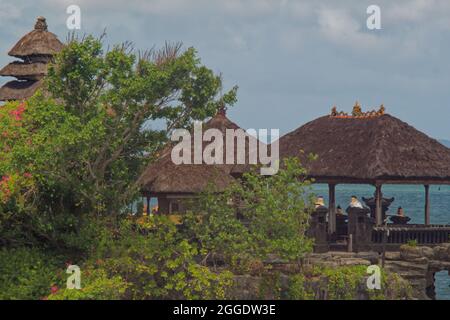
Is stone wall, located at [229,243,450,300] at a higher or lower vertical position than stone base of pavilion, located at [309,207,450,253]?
lower

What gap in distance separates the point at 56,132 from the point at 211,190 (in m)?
5.23

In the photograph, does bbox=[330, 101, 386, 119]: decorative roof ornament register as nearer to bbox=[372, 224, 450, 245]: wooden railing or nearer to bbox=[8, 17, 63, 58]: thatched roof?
bbox=[372, 224, 450, 245]: wooden railing

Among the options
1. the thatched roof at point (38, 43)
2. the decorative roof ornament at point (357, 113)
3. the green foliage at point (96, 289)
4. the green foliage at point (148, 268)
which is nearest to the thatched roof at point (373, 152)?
the decorative roof ornament at point (357, 113)

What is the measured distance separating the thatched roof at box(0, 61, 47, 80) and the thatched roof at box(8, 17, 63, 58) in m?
0.49

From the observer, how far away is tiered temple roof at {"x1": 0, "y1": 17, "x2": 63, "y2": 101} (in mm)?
38250

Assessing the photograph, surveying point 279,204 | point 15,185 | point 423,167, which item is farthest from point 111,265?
point 423,167

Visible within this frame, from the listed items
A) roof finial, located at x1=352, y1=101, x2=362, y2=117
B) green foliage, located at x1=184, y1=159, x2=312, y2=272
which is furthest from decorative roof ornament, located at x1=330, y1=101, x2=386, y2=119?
green foliage, located at x1=184, y1=159, x2=312, y2=272

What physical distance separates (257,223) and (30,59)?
20.3 metres

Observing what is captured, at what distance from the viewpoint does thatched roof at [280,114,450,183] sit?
85.5 feet

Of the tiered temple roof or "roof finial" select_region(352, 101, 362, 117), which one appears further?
the tiered temple roof

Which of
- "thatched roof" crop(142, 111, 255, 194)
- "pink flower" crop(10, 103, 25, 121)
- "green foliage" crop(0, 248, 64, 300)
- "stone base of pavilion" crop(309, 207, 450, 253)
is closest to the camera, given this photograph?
"green foliage" crop(0, 248, 64, 300)

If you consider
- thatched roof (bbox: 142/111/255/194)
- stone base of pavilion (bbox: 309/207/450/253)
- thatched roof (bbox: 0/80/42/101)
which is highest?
thatched roof (bbox: 0/80/42/101)

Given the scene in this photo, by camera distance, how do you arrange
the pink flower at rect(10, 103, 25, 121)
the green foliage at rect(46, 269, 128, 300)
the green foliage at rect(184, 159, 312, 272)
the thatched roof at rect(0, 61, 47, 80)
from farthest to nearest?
the thatched roof at rect(0, 61, 47, 80), the green foliage at rect(184, 159, 312, 272), the pink flower at rect(10, 103, 25, 121), the green foliage at rect(46, 269, 128, 300)

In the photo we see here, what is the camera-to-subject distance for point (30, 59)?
39.1 metres
